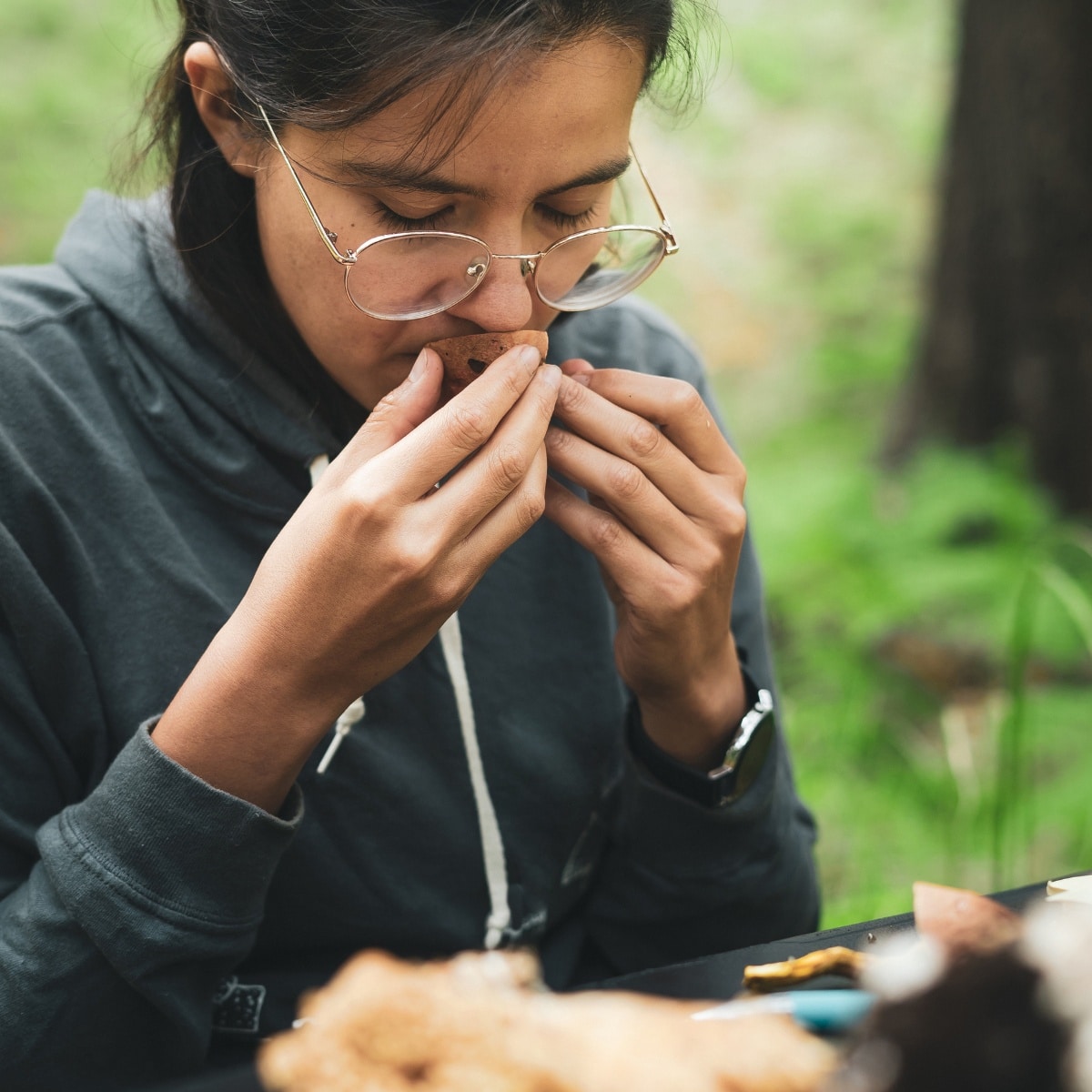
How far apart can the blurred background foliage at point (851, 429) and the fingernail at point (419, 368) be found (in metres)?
0.66

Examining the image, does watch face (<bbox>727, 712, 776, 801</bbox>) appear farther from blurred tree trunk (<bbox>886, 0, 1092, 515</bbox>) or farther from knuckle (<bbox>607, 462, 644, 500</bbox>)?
blurred tree trunk (<bbox>886, 0, 1092, 515</bbox>)

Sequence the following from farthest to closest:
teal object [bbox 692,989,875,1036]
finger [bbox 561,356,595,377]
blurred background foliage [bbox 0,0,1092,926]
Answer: blurred background foliage [bbox 0,0,1092,926] → finger [bbox 561,356,595,377] → teal object [bbox 692,989,875,1036]

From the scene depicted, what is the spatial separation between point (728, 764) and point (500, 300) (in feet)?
2.26

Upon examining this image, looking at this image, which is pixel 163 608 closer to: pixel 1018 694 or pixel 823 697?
pixel 1018 694

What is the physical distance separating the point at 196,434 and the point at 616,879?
2.97 feet

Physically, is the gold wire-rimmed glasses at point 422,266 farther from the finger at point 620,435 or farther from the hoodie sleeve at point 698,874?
the hoodie sleeve at point 698,874

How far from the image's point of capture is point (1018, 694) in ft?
7.15

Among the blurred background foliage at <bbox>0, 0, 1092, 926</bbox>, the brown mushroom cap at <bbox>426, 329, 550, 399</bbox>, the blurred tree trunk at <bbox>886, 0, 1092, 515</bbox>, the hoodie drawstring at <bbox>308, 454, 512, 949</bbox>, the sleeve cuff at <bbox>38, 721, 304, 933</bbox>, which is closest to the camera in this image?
the sleeve cuff at <bbox>38, 721, 304, 933</bbox>

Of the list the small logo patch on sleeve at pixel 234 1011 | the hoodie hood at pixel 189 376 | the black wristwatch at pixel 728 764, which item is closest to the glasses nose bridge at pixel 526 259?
the hoodie hood at pixel 189 376

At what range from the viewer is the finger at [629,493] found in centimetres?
143

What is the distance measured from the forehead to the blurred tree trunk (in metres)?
3.17

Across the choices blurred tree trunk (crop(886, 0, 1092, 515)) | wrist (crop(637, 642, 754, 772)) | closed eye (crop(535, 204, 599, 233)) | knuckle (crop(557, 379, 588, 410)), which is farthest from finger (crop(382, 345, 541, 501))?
blurred tree trunk (crop(886, 0, 1092, 515))

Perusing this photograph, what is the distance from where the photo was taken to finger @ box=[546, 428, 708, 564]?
1.43 meters

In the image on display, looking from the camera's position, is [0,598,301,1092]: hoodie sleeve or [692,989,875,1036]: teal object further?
[0,598,301,1092]: hoodie sleeve
